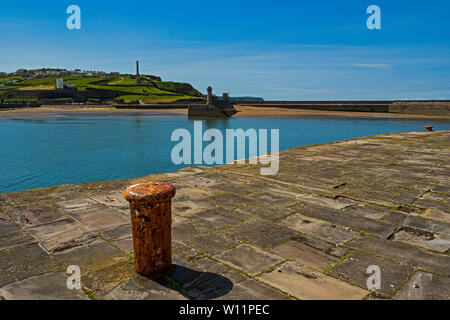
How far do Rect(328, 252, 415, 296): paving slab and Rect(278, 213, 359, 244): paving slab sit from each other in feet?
1.41

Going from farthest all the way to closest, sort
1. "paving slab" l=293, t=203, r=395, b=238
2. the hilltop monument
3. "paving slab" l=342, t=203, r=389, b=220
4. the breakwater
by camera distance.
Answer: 1. the hilltop monument
2. the breakwater
3. "paving slab" l=342, t=203, r=389, b=220
4. "paving slab" l=293, t=203, r=395, b=238

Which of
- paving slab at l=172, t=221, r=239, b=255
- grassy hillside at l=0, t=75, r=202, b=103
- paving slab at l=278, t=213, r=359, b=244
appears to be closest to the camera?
paving slab at l=172, t=221, r=239, b=255

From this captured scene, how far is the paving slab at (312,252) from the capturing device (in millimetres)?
3170

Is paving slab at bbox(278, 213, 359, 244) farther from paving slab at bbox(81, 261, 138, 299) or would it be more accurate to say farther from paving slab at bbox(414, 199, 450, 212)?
paving slab at bbox(81, 261, 138, 299)

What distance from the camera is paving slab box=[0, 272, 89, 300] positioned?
255 centimetres

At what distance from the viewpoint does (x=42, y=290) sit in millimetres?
2648

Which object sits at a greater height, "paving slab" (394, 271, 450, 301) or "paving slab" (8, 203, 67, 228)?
"paving slab" (8, 203, 67, 228)

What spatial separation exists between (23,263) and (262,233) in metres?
2.53

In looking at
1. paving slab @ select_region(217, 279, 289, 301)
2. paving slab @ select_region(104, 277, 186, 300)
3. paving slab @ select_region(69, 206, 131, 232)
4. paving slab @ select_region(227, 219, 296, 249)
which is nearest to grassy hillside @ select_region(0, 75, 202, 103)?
paving slab @ select_region(69, 206, 131, 232)

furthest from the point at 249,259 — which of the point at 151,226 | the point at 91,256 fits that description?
the point at 91,256

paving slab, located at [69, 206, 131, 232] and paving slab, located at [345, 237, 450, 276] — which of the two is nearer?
paving slab, located at [345, 237, 450, 276]

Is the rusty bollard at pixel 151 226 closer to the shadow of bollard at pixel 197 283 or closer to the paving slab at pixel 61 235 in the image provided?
the shadow of bollard at pixel 197 283

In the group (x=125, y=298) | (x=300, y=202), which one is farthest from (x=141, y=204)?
(x=300, y=202)
